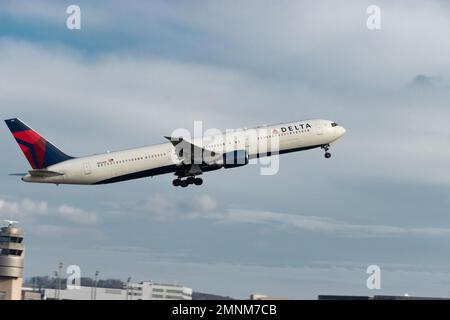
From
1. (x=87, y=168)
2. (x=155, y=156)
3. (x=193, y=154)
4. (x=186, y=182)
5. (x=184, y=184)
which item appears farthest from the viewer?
(x=184, y=184)

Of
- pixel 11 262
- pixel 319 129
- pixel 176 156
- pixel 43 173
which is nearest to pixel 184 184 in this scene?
pixel 176 156

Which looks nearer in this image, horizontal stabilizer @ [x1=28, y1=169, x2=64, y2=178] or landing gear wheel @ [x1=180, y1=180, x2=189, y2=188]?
horizontal stabilizer @ [x1=28, y1=169, x2=64, y2=178]

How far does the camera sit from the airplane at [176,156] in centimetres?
11606

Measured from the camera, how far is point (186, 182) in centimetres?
12094

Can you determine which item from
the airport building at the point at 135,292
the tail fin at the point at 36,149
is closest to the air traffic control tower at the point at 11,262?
the airport building at the point at 135,292

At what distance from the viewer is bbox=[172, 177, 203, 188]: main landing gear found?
12056 centimetres

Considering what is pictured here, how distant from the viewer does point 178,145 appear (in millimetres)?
116938

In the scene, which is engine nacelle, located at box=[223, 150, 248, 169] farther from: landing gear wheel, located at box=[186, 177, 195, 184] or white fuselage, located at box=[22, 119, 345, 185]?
landing gear wheel, located at box=[186, 177, 195, 184]

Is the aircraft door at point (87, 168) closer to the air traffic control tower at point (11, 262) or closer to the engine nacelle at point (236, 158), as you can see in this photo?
the engine nacelle at point (236, 158)

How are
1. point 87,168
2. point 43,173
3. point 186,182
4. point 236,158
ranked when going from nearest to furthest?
point 43,173
point 236,158
point 87,168
point 186,182

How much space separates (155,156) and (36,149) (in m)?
16.5

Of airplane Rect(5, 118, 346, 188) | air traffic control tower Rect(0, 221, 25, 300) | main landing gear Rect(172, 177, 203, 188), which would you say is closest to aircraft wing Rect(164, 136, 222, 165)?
airplane Rect(5, 118, 346, 188)

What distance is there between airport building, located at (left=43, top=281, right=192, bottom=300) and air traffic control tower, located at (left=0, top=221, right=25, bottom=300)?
13.5 meters

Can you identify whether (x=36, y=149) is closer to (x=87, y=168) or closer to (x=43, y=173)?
(x=43, y=173)
